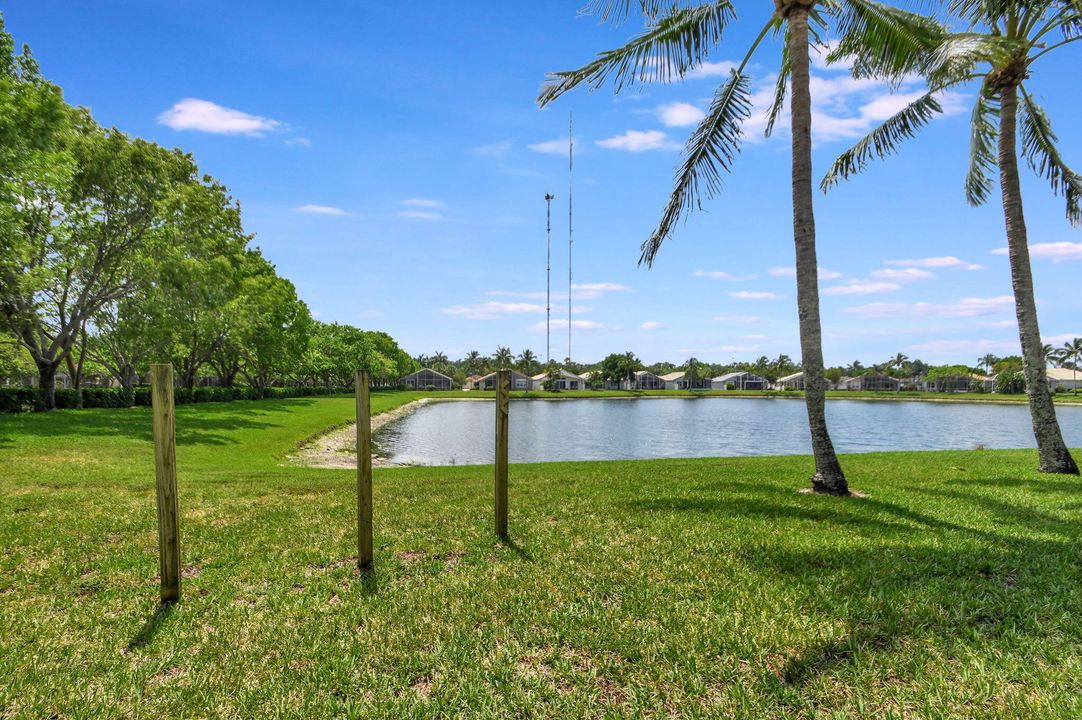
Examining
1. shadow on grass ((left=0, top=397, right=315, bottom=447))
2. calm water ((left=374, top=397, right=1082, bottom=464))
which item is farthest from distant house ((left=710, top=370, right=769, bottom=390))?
shadow on grass ((left=0, top=397, right=315, bottom=447))

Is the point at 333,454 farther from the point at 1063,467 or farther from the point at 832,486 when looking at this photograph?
the point at 1063,467

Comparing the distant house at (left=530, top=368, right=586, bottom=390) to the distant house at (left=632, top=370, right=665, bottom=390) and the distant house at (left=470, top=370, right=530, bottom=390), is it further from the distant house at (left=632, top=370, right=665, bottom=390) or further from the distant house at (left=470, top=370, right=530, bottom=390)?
the distant house at (left=632, top=370, right=665, bottom=390)

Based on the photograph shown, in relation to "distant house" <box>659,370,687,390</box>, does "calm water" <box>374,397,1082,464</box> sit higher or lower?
lower

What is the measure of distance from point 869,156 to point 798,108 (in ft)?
16.7

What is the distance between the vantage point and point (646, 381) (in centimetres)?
14525

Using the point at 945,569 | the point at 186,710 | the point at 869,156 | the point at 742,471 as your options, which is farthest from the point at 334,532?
the point at 869,156

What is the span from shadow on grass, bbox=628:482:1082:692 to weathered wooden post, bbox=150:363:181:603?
4.81 meters

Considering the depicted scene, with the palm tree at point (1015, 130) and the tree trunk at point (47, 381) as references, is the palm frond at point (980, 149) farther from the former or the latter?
the tree trunk at point (47, 381)

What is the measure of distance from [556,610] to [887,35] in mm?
10537

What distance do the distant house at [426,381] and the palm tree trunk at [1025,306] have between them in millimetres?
120891

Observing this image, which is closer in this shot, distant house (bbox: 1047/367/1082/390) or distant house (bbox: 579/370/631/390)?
distant house (bbox: 1047/367/1082/390)

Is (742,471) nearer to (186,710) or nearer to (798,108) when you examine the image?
(798,108)

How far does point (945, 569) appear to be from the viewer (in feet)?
17.5

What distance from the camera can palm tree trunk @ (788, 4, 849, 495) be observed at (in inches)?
369
